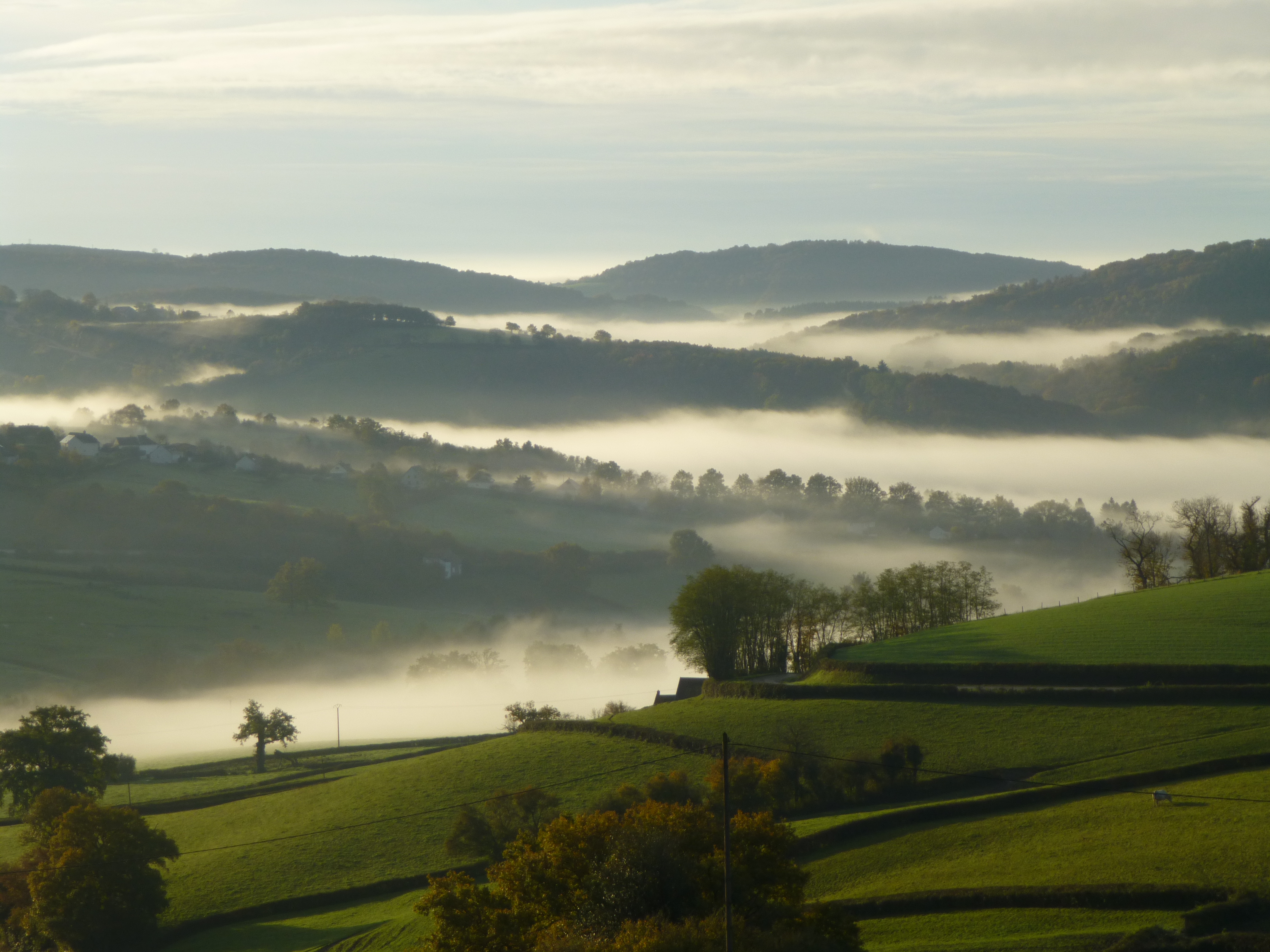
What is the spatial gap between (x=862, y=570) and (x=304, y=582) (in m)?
85.3

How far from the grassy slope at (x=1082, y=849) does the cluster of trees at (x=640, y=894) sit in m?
8.06

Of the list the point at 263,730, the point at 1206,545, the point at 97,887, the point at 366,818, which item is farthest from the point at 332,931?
the point at 1206,545

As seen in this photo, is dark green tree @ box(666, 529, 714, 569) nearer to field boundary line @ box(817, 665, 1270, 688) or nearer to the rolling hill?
the rolling hill

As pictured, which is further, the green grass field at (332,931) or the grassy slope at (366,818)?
the grassy slope at (366,818)

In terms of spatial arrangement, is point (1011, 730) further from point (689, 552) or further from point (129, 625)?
point (689, 552)

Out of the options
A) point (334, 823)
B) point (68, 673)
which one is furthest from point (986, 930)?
point (68, 673)

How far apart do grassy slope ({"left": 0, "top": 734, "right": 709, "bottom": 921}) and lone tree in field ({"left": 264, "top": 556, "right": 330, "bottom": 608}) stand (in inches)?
3571

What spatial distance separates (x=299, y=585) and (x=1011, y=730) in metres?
118

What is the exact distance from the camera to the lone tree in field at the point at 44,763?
213 feet

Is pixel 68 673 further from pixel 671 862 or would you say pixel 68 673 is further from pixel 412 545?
pixel 671 862

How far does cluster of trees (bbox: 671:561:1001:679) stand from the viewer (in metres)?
80.6

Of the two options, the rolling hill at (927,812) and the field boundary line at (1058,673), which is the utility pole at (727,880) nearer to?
the rolling hill at (927,812)

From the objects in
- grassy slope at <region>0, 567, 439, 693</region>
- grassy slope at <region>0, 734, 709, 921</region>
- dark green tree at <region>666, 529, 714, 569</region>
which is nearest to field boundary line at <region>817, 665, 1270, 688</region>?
grassy slope at <region>0, 734, 709, 921</region>

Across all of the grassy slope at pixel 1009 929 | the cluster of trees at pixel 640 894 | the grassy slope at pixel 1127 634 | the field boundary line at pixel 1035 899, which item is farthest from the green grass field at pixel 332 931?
the grassy slope at pixel 1127 634
